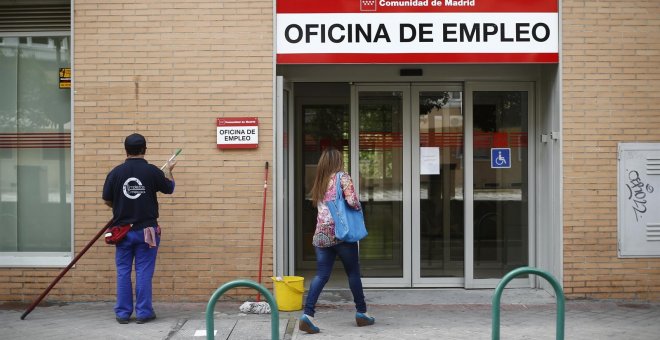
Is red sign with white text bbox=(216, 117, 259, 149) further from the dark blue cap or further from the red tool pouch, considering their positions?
the red tool pouch

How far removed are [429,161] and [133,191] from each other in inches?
151

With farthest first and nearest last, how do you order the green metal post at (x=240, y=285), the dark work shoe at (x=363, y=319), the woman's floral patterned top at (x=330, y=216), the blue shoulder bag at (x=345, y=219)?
the dark work shoe at (x=363, y=319)
the woman's floral patterned top at (x=330, y=216)
the blue shoulder bag at (x=345, y=219)
the green metal post at (x=240, y=285)

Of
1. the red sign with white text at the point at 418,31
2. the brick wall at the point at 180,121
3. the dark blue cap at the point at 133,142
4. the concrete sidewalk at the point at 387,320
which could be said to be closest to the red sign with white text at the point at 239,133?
the brick wall at the point at 180,121

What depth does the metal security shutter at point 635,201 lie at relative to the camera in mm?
8820

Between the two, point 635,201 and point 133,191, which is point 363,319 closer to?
point 133,191

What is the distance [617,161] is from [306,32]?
12.6ft

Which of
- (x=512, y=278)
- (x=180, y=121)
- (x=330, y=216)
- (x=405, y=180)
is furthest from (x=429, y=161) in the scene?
(x=512, y=278)

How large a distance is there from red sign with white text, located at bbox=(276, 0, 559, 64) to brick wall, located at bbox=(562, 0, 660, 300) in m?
0.41

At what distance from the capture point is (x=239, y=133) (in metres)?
8.76

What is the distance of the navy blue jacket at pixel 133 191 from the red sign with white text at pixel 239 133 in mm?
1200

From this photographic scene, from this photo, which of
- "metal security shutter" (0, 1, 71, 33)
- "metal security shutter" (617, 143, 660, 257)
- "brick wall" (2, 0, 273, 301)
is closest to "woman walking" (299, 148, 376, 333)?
"brick wall" (2, 0, 273, 301)

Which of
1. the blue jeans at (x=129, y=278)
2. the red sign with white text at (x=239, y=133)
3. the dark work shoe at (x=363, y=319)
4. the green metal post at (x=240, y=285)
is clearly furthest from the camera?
the red sign with white text at (x=239, y=133)

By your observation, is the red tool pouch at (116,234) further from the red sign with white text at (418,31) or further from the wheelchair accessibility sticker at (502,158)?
the wheelchair accessibility sticker at (502,158)

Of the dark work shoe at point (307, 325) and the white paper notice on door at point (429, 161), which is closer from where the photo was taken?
the dark work shoe at point (307, 325)
